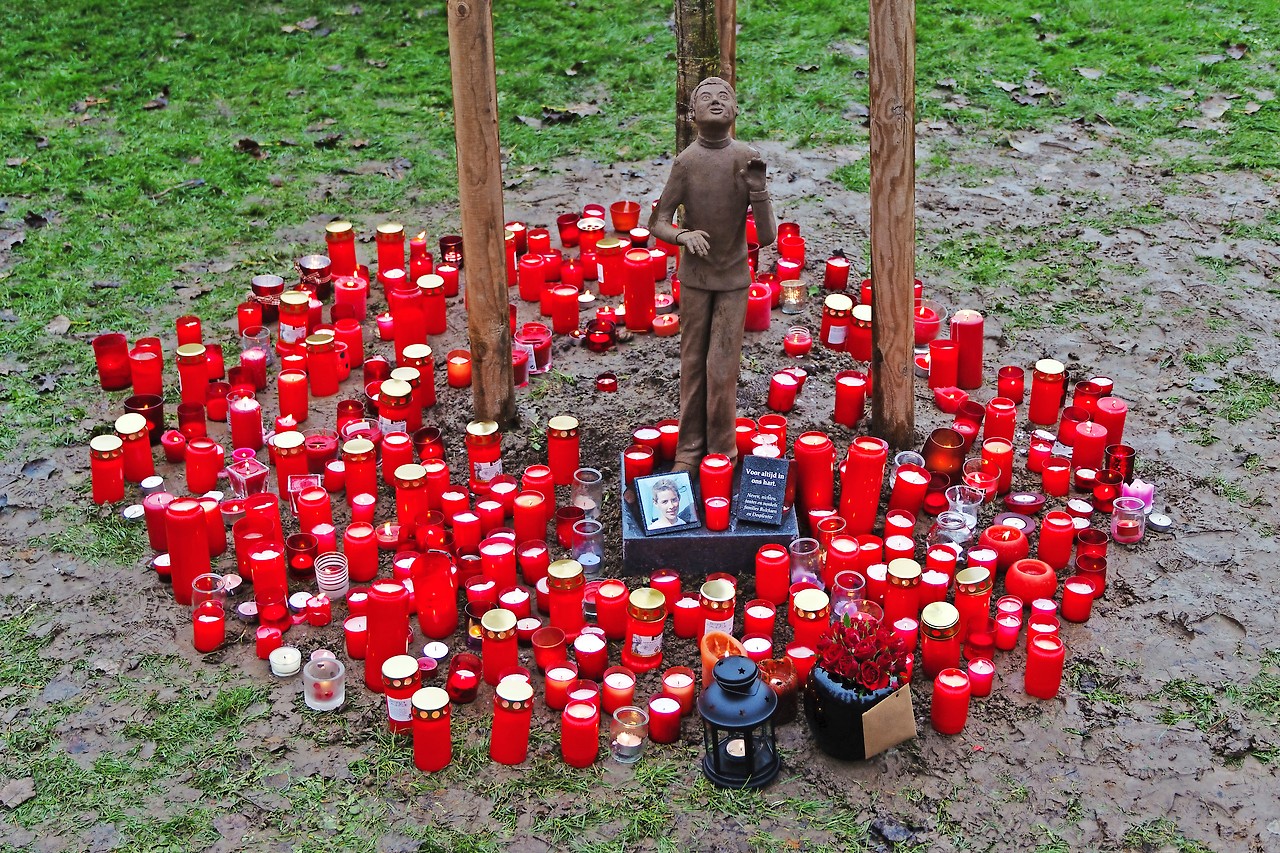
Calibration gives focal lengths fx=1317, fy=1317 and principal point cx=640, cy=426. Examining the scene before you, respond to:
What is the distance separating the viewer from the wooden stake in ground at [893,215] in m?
6.02

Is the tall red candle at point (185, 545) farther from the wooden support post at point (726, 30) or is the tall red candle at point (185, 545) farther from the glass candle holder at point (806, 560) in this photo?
the wooden support post at point (726, 30)

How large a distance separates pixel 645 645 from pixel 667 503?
0.74 metres

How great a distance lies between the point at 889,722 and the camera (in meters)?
4.68

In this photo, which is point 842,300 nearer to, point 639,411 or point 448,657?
point 639,411

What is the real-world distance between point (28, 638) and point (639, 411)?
3.00m

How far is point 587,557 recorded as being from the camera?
18.8ft

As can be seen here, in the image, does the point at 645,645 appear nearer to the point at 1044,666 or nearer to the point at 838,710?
the point at 838,710

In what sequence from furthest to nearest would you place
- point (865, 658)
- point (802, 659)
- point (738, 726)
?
point (802, 659) → point (865, 658) → point (738, 726)

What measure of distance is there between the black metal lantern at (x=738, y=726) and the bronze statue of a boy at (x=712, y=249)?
4.77 ft

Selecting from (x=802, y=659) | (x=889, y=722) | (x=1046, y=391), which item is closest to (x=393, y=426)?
(x=802, y=659)

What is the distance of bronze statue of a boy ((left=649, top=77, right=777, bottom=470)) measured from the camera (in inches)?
211

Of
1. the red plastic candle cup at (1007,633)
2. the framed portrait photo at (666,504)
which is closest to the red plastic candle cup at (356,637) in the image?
the framed portrait photo at (666,504)

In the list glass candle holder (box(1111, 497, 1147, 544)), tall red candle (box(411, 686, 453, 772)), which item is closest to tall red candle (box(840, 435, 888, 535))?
glass candle holder (box(1111, 497, 1147, 544))

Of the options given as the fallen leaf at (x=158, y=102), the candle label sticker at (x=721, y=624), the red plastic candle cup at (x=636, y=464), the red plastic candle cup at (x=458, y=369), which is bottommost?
the candle label sticker at (x=721, y=624)
